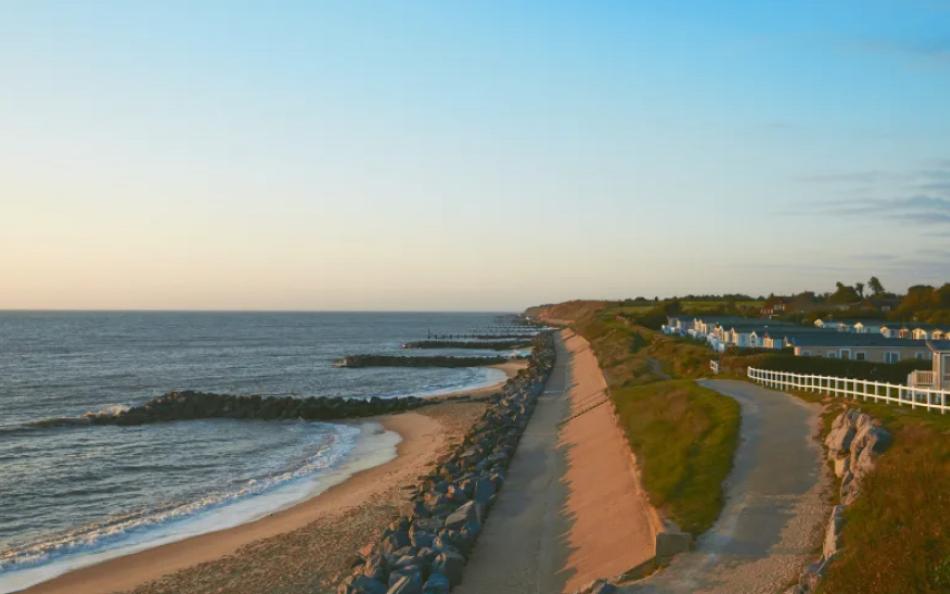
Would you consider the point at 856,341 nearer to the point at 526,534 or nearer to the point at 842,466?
the point at 842,466

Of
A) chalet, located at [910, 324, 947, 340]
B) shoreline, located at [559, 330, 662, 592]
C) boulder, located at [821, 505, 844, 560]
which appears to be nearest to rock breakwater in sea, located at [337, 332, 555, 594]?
shoreline, located at [559, 330, 662, 592]

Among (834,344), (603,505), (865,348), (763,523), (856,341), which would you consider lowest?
(603,505)

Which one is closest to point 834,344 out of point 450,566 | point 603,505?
point 603,505

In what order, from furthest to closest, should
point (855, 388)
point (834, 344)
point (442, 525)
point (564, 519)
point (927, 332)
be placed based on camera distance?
point (927, 332) < point (834, 344) < point (855, 388) < point (564, 519) < point (442, 525)

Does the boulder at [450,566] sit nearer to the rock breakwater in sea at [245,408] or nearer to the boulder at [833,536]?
the boulder at [833,536]

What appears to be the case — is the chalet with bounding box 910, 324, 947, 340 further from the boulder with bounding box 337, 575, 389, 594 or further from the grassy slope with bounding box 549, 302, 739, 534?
the boulder with bounding box 337, 575, 389, 594
